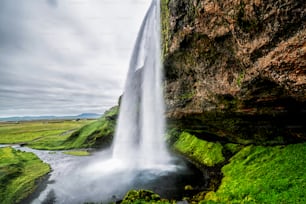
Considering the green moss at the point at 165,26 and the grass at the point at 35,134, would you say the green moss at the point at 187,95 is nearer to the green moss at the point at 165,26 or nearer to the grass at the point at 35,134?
the green moss at the point at 165,26

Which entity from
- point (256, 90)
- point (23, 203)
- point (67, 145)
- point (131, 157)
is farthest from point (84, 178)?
point (67, 145)

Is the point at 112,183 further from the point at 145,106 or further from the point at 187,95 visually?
the point at 145,106

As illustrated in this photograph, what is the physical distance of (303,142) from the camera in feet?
66.4

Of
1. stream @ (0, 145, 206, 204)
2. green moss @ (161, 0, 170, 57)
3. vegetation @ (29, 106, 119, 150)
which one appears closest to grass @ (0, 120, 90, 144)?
vegetation @ (29, 106, 119, 150)

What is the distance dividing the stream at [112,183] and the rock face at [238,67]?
21.4 feet

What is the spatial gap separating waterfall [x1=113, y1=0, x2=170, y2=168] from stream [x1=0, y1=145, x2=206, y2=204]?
411 centimetres

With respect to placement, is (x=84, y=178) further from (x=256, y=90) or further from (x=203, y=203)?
(x=256, y=90)

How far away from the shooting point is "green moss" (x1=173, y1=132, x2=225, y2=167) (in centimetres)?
A: 3041

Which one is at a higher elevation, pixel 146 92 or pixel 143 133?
pixel 146 92

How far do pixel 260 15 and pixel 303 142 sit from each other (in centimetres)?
1277

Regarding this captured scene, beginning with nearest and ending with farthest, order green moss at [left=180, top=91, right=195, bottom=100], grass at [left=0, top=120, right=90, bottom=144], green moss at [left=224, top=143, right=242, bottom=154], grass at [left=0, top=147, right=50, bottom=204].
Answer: green moss at [left=180, top=91, right=195, bottom=100] → grass at [left=0, top=147, right=50, bottom=204] → green moss at [left=224, top=143, right=242, bottom=154] → grass at [left=0, top=120, right=90, bottom=144]

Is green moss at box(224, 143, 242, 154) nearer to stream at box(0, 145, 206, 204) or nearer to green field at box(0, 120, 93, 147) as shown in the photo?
stream at box(0, 145, 206, 204)

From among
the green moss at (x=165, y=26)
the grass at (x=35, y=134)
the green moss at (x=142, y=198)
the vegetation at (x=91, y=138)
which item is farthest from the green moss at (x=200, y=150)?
the grass at (x=35, y=134)

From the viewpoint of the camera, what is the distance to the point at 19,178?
30.9 meters
